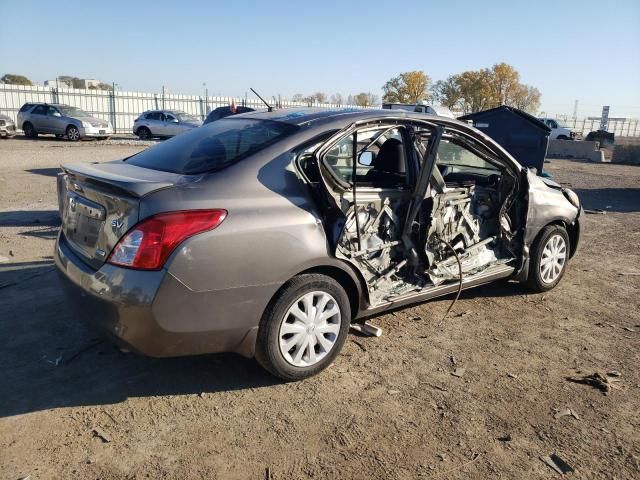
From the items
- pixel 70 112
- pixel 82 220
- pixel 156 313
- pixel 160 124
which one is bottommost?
pixel 156 313

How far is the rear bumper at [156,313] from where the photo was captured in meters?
2.77

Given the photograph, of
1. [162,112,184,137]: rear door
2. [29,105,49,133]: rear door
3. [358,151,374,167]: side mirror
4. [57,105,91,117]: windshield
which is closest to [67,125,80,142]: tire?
[57,105,91,117]: windshield

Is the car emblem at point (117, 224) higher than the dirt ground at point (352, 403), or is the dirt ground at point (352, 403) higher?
the car emblem at point (117, 224)

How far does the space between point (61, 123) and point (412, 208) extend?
23222mm

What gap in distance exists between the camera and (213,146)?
3613 mm

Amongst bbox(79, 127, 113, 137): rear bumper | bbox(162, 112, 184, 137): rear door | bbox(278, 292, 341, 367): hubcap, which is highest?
bbox(162, 112, 184, 137): rear door

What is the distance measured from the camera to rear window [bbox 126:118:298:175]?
3336 millimetres

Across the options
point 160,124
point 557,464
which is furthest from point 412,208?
point 160,124

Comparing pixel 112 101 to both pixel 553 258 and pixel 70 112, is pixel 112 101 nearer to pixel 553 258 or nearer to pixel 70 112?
pixel 70 112

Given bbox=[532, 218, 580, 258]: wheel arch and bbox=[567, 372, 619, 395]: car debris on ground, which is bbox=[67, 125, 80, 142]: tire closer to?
bbox=[532, 218, 580, 258]: wheel arch

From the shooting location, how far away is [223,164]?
10.6ft

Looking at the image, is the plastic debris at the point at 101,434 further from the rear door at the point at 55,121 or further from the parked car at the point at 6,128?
the parked car at the point at 6,128

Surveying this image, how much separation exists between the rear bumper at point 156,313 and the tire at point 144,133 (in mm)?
24055

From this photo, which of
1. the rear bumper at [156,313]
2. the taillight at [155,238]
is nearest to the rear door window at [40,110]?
the rear bumper at [156,313]
